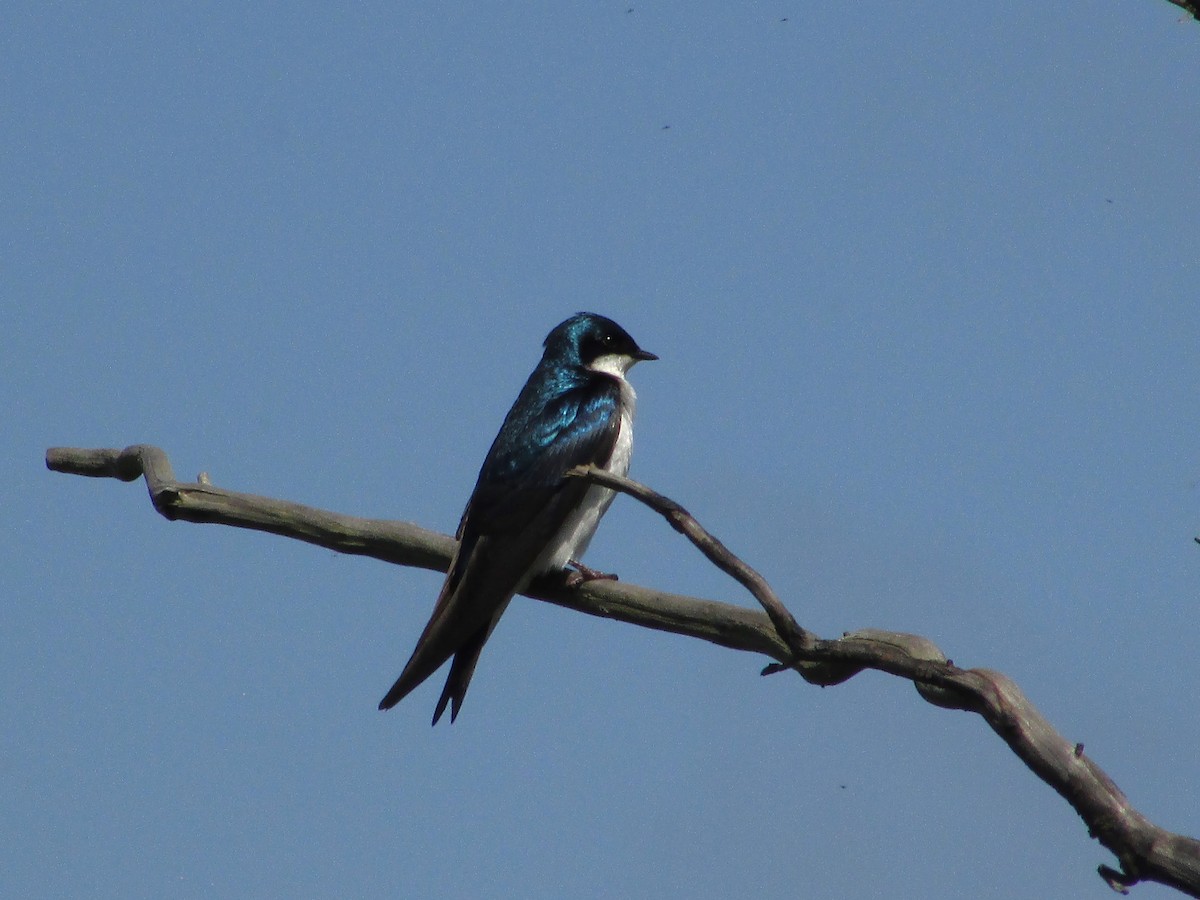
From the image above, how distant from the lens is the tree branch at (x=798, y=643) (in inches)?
157

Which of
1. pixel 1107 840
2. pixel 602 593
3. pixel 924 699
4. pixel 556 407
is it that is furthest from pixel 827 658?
pixel 556 407

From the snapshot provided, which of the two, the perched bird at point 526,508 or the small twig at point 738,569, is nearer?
the small twig at point 738,569

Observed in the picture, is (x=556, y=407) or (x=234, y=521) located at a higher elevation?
(x=556, y=407)

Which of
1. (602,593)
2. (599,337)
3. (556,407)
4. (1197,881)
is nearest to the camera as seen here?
(1197,881)

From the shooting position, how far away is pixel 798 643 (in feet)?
14.8

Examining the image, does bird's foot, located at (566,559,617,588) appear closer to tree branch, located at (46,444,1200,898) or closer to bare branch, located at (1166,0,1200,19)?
tree branch, located at (46,444,1200,898)

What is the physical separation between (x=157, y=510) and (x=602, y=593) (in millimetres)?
1840

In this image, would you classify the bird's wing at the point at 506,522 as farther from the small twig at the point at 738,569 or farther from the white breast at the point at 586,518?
the small twig at the point at 738,569

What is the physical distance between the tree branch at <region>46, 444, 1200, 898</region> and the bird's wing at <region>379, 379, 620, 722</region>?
0.17m

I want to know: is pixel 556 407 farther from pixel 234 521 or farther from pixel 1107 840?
pixel 1107 840

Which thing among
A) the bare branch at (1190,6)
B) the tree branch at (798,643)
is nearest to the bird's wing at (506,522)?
the tree branch at (798,643)

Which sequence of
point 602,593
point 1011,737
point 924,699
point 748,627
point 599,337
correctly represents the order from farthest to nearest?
point 599,337
point 602,593
point 748,627
point 924,699
point 1011,737

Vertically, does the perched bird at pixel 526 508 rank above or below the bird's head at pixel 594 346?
below

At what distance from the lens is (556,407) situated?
22.5 ft
